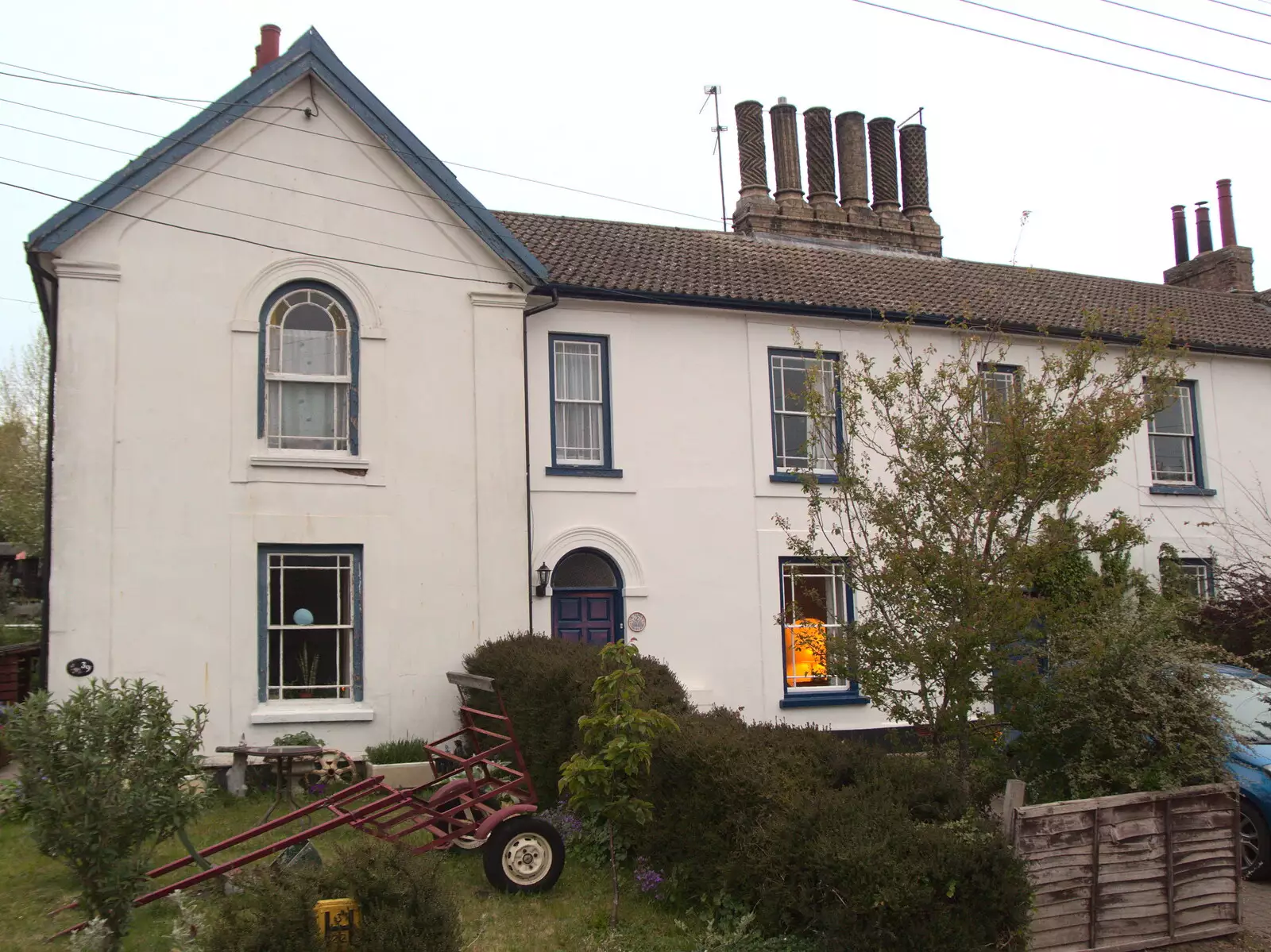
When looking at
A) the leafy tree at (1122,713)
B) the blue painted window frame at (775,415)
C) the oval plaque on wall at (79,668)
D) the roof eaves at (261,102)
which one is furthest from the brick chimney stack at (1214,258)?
the oval plaque on wall at (79,668)

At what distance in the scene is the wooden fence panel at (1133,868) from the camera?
280 inches

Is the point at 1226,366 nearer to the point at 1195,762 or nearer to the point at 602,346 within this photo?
the point at 602,346

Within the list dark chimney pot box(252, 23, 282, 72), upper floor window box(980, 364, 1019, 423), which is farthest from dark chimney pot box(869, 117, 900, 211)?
upper floor window box(980, 364, 1019, 423)

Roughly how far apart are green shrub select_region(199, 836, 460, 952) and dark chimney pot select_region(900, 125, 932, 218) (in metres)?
19.5

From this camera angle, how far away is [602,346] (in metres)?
15.8

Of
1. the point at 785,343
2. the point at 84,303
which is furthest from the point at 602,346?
the point at 84,303

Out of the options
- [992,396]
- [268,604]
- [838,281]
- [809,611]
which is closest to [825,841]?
[992,396]

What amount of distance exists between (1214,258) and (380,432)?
1976 cm

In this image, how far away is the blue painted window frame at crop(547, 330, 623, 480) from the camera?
1518cm

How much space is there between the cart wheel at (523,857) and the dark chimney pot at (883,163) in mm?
17141

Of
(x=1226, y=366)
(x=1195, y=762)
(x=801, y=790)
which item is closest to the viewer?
(x=801, y=790)

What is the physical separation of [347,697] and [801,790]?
7940 millimetres

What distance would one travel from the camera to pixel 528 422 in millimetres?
15008

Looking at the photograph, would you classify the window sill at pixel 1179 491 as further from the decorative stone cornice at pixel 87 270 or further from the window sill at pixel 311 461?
the decorative stone cornice at pixel 87 270
